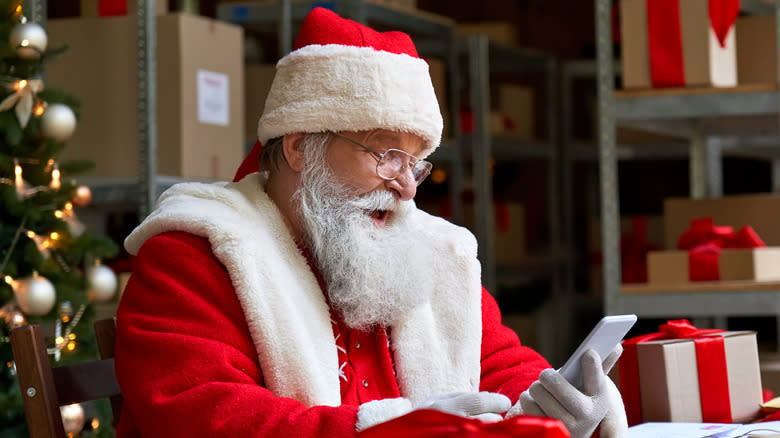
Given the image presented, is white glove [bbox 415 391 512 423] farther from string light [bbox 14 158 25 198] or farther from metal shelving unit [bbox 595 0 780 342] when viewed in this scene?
string light [bbox 14 158 25 198]

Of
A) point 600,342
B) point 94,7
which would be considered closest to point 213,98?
point 94,7

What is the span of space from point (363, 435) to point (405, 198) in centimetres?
70

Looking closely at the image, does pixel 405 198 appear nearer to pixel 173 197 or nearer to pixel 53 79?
pixel 173 197

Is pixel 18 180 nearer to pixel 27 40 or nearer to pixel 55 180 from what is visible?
pixel 55 180

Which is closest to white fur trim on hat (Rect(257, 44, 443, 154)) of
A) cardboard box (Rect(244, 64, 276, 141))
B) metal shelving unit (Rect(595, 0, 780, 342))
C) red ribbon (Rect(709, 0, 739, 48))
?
metal shelving unit (Rect(595, 0, 780, 342))

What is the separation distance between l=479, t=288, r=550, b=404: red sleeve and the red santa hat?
1.21 feet

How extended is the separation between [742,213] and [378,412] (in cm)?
→ 209

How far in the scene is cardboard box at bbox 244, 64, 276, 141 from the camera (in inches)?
161

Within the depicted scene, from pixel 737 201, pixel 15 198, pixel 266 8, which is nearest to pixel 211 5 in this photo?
pixel 266 8

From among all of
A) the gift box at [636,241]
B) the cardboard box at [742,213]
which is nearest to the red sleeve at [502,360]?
the cardboard box at [742,213]

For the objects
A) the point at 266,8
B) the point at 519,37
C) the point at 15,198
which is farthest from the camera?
the point at 519,37

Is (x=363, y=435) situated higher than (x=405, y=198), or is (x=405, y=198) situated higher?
(x=405, y=198)

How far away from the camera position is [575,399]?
4.62 ft

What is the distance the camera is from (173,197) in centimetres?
179
